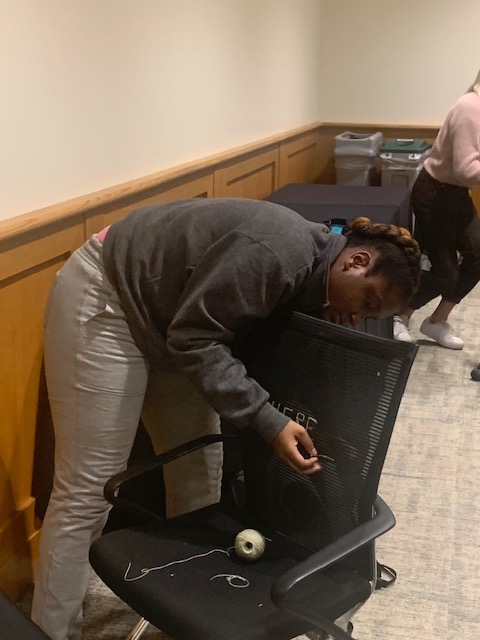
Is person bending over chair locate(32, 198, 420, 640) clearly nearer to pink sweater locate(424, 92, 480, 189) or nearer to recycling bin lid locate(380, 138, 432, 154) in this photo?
pink sweater locate(424, 92, 480, 189)

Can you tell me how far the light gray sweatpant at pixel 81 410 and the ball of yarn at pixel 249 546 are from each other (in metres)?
0.32

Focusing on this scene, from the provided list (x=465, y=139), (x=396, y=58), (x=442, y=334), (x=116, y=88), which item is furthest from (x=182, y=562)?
(x=396, y=58)

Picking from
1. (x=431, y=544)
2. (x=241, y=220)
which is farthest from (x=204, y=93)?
(x=431, y=544)

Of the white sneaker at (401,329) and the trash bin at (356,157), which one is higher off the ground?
the trash bin at (356,157)

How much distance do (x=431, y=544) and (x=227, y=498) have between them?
2.71 feet

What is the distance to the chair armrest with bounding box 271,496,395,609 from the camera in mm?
1188

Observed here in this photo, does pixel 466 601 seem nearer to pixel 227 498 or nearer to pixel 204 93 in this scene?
pixel 227 498

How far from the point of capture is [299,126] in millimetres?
4793

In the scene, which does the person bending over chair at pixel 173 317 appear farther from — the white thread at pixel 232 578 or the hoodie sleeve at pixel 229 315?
the white thread at pixel 232 578

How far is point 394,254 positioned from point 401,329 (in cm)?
251

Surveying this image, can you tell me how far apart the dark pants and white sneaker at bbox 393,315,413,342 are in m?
0.25

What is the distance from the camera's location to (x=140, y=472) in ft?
4.83

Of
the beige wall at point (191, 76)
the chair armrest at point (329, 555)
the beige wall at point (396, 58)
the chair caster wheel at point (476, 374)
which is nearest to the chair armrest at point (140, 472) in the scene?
the chair armrest at point (329, 555)

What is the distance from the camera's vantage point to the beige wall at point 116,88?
1766mm
